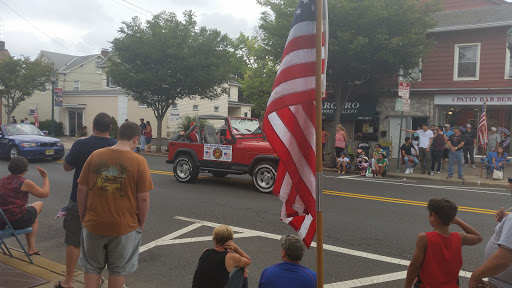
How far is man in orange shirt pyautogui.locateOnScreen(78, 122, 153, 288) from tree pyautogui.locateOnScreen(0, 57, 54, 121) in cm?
3316

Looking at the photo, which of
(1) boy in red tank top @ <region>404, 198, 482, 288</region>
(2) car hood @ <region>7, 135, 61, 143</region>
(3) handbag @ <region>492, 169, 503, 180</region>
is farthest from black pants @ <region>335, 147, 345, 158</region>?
(1) boy in red tank top @ <region>404, 198, 482, 288</region>

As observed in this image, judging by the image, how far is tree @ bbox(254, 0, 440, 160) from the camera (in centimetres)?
1448

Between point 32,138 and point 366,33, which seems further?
point 32,138

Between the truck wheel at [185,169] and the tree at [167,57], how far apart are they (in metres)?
9.38

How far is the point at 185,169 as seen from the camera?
1148cm

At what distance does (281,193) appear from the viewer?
10.7 feet

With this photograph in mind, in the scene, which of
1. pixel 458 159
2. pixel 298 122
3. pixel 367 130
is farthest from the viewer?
pixel 367 130

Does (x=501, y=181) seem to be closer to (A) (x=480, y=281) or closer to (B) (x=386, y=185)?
(B) (x=386, y=185)

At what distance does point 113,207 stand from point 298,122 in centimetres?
169

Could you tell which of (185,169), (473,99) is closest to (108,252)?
(185,169)

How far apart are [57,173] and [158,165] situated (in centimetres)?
385

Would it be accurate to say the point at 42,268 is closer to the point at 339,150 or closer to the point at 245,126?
the point at 245,126

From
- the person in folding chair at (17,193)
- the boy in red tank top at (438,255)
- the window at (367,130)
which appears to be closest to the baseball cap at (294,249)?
the boy in red tank top at (438,255)

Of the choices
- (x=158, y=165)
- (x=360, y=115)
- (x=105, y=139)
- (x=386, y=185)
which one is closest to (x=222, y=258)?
(x=105, y=139)
